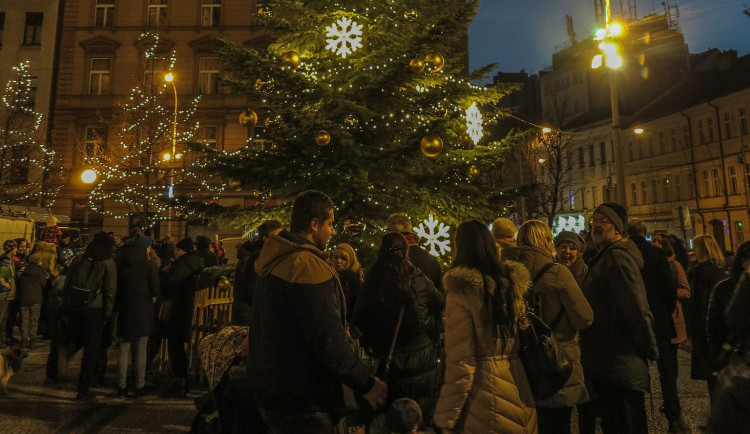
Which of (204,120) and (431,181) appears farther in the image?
(204,120)

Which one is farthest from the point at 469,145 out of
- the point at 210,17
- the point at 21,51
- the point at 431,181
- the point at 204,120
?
the point at 21,51

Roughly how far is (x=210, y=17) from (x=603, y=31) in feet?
79.5

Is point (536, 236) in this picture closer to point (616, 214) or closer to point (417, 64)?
point (616, 214)

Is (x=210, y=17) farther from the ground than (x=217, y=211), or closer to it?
farther from the ground

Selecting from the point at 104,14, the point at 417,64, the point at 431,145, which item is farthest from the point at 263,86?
the point at 104,14

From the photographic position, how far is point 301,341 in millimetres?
2705

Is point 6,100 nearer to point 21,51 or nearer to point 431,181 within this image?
point 21,51

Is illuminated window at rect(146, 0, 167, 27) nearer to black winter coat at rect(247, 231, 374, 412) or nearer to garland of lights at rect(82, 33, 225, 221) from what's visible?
garland of lights at rect(82, 33, 225, 221)

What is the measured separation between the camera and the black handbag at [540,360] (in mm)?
3199

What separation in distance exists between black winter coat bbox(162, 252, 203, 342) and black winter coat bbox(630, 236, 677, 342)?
5681 millimetres

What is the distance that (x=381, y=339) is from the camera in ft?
15.2

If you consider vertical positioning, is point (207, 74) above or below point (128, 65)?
below

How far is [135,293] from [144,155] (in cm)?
1716

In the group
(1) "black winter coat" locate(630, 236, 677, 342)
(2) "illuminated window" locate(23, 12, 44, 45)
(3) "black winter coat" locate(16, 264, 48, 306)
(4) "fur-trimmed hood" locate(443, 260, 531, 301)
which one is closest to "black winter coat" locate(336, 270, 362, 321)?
(4) "fur-trimmed hood" locate(443, 260, 531, 301)
